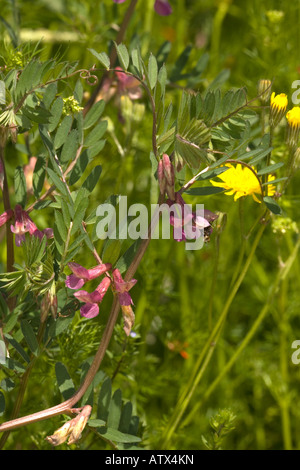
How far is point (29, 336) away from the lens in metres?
0.66

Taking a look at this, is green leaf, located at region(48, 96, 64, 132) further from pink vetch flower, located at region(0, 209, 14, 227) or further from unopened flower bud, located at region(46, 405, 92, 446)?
unopened flower bud, located at region(46, 405, 92, 446)

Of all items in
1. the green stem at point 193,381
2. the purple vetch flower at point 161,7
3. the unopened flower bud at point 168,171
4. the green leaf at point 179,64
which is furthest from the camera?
the green leaf at point 179,64

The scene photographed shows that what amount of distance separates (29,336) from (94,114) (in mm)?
277

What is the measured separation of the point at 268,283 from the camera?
130 centimetres

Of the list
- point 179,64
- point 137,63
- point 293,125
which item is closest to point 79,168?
point 137,63

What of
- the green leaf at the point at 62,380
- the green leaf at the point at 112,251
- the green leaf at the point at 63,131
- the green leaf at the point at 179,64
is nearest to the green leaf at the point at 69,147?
the green leaf at the point at 63,131

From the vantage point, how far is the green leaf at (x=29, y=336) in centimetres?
66

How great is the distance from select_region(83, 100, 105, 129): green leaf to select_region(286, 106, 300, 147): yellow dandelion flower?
221 mm

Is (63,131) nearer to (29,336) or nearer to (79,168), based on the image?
(79,168)

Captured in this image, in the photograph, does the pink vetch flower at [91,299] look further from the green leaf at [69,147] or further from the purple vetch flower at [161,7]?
the purple vetch flower at [161,7]

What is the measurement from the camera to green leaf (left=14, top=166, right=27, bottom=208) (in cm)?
71

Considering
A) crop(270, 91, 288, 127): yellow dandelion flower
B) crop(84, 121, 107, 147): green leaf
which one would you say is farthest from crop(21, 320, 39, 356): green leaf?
crop(270, 91, 288, 127): yellow dandelion flower

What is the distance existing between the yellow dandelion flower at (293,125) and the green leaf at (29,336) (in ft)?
1.15

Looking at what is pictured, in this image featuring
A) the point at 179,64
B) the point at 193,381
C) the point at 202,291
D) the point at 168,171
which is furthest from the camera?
the point at 202,291
